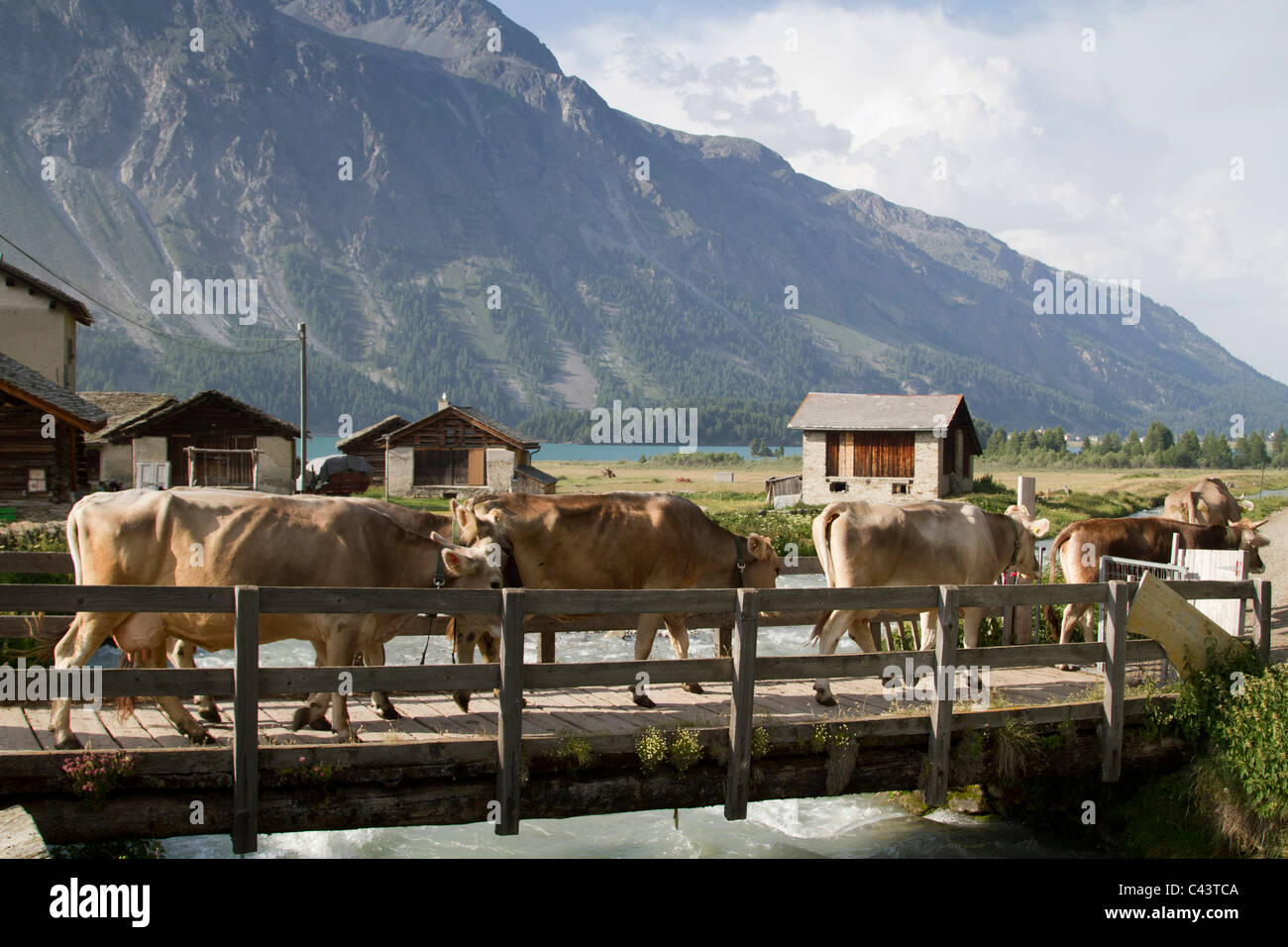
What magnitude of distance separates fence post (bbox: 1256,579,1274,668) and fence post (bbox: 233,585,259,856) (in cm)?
928

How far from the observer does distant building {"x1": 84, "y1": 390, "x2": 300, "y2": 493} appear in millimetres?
53594

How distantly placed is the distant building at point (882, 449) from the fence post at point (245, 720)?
5268 centimetres

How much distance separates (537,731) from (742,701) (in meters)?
1.62

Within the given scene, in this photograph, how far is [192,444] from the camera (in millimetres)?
54969

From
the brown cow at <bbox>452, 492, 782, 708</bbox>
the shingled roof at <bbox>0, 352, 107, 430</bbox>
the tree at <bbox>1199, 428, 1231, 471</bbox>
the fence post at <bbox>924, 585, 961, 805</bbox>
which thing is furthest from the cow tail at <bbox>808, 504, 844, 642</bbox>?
the tree at <bbox>1199, 428, 1231, 471</bbox>

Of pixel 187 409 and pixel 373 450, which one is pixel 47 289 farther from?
pixel 373 450

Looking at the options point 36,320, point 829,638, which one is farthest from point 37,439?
point 829,638

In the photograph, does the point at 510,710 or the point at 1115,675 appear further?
the point at 1115,675

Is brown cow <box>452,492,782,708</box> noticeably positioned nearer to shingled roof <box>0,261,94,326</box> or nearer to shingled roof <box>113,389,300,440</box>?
shingled roof <box>0,261,94,326</box>

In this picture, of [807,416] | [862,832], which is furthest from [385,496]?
[862,832]

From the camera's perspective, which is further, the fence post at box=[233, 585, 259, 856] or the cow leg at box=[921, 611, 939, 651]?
the cow leg at box=[921, 611, 939, 651]

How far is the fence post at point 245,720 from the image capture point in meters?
7.05
